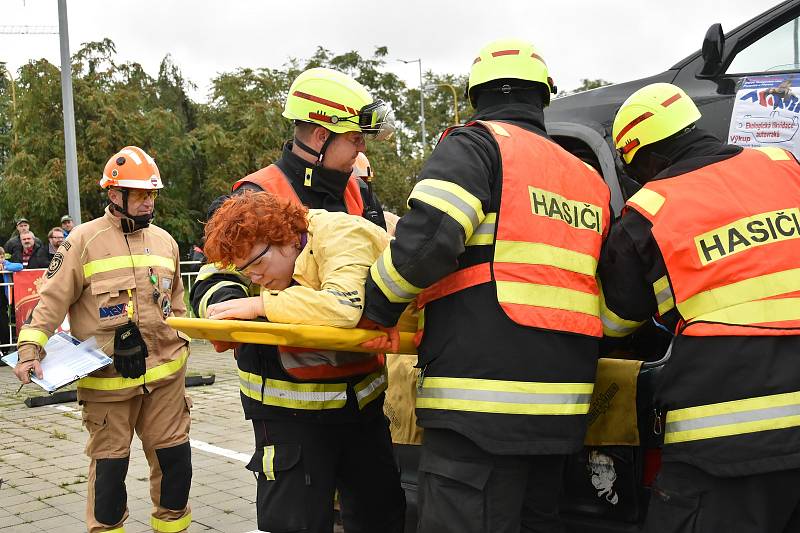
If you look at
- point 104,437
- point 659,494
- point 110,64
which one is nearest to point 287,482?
point 659,494

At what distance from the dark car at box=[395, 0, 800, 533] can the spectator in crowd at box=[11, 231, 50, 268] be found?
10.2 metres

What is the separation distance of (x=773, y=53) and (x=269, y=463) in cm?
270

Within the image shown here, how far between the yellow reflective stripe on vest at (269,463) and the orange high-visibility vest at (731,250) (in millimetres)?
1367

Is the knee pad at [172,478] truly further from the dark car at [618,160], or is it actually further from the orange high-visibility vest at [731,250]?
the orange high-visibility vest at [731,250]

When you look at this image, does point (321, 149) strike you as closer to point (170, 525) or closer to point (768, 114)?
point (768, 114)

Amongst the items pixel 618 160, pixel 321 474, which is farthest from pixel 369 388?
pixel 618 160

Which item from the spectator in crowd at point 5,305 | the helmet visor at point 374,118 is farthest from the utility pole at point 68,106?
the helmet visor at point 374,118

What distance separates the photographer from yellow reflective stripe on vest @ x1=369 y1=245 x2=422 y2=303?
2441mm

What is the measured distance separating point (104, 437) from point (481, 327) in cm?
254

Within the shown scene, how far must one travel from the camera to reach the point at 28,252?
41.6 feet

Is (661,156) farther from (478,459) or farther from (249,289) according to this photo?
(249,289)

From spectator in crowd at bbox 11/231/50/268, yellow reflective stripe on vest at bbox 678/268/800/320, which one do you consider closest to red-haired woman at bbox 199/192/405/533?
yellow reflective stripe on vest at bbox 678/268/800/320

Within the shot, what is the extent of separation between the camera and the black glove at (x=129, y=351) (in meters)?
4.23

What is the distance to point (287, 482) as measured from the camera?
281 centimetres
